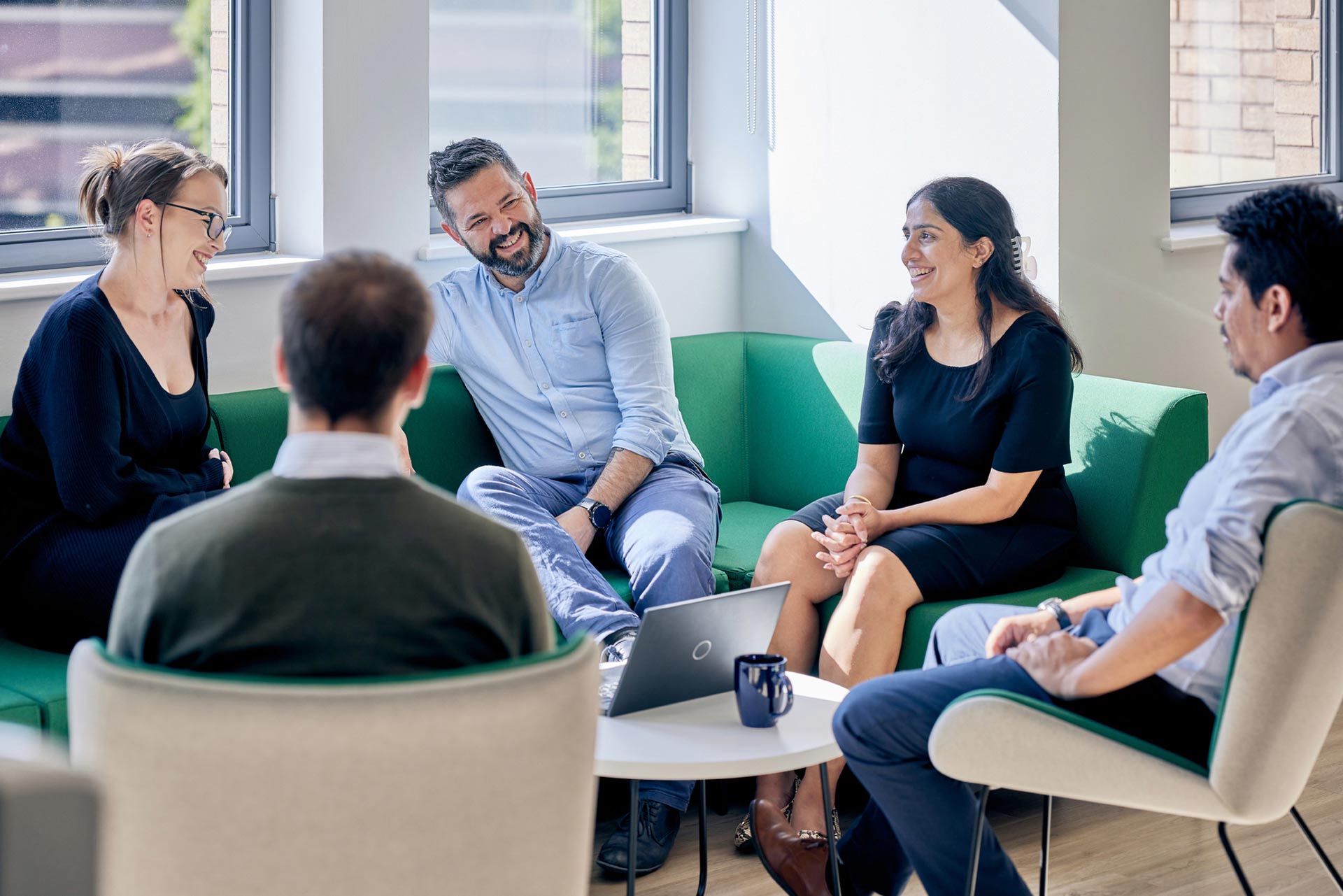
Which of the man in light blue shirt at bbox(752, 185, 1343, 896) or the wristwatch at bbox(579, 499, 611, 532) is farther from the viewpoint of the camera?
the wristwatch at bbox(579, 499, 611, 532)

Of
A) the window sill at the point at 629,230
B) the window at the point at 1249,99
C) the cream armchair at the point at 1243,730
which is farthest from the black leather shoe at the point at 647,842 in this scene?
the window at the point at 1249,99

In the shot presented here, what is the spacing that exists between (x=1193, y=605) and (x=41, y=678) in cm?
192

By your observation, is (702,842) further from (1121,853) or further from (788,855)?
(1121,853)

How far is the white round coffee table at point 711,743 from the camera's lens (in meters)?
2.11

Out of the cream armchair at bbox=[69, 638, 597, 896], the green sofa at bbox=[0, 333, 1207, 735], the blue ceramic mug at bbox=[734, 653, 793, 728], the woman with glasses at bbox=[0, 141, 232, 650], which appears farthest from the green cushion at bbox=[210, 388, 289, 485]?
the cream armchair at bbox=[69, 638, 597, 896]

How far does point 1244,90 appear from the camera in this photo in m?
4.94

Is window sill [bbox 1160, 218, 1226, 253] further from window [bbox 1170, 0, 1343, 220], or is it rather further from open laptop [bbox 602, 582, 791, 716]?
open laptop [bbox 602, 582, 791, 716]

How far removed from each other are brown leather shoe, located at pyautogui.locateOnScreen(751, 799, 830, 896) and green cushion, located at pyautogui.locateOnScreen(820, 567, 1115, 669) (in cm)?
48

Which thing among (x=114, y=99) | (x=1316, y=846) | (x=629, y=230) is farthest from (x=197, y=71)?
(x=1316, y=846)

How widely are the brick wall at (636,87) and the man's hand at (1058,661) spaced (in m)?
2.79

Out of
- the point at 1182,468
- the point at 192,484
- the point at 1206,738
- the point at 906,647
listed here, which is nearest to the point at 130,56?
the point at 192,484

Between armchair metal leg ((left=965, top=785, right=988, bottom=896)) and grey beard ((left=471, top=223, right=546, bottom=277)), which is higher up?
grey beard ((left=471, top=223, right=546, bottom=277))

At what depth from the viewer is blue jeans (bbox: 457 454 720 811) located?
9.75 ft

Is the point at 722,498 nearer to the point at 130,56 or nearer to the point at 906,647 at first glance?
the point at 906,647
